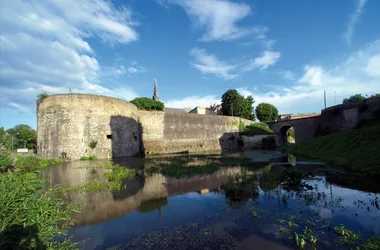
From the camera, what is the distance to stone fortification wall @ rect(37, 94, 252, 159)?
27.3 meters

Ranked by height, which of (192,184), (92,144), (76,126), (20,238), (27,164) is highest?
(76,126)

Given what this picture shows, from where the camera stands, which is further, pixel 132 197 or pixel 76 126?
pixel 76 126

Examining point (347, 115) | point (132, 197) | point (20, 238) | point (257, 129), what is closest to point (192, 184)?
point (132, 197)

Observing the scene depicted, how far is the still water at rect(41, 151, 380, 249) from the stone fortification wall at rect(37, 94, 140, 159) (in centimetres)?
2191

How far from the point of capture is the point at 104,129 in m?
29.6

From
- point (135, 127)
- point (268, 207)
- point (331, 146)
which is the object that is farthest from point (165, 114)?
point (268, 207)

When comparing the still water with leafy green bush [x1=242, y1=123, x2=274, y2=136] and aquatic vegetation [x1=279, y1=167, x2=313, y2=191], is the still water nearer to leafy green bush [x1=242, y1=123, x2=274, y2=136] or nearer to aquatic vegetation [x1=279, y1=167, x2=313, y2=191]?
aquatic vegetation [x1=279, y1=167, x2=313, y2=191]

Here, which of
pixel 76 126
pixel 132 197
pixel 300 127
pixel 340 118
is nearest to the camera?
pixel 132 197

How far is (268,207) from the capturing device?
6.32 meters

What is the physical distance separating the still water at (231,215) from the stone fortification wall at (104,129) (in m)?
22.1

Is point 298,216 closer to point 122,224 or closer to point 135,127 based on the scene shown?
point 122,224

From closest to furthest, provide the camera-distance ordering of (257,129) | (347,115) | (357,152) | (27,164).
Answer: (357,152)
(27,164)
(347,115)
(257,129)

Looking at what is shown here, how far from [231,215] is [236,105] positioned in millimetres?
61156

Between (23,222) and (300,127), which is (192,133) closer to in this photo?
(300,127)
